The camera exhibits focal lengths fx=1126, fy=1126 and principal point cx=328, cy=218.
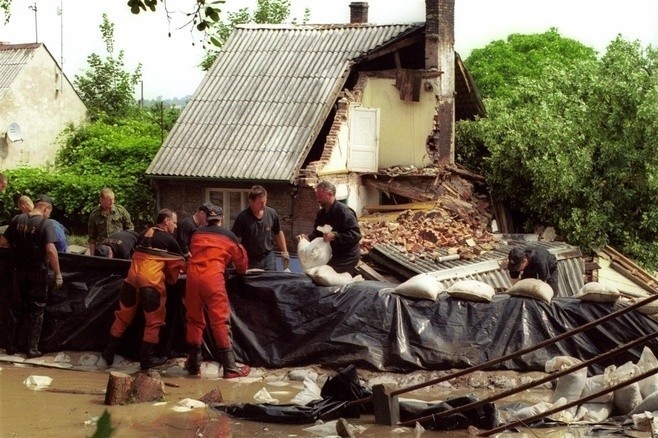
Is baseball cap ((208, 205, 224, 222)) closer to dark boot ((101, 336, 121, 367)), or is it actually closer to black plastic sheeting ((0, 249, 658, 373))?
black plastic sheeting ((0, 249, 658, 373))

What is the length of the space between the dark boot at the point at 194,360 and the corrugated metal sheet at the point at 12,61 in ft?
82.0

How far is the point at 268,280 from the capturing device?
11117 mm

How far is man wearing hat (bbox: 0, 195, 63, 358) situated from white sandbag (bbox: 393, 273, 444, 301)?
3.53 metres

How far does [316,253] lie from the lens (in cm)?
1144

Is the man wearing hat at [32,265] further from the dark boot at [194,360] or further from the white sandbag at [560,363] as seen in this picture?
the white sandbag at [560,363]

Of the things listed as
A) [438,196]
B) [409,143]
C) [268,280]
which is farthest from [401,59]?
[268,280]

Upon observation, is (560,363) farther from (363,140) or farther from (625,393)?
(363,140)

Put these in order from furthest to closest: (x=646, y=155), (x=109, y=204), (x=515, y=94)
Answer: (x=515, y=94) → (x=646, y=155) → (x=109, y=204)

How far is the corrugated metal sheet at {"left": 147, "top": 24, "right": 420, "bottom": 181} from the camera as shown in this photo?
2573 cm

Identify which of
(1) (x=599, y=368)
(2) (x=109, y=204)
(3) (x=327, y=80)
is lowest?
(1) (x=599, y=368)

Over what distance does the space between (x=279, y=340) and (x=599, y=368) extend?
120 inches

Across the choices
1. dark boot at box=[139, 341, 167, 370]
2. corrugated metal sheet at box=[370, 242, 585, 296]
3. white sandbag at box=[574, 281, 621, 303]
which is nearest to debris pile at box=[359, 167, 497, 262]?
corrugated metal sheet at box=[370, 242, 585, 296]

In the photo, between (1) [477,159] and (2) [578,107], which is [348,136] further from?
(2) [578,107]

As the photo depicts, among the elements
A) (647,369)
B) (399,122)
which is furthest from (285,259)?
(399,122)
